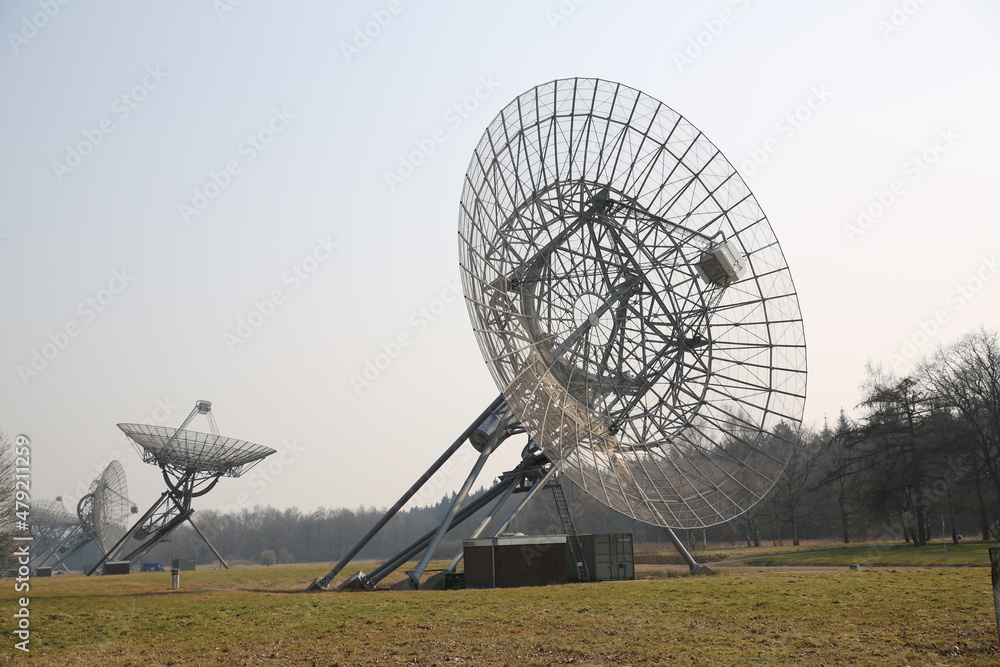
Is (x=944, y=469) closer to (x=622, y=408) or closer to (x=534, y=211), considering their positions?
(x=622, y=408)

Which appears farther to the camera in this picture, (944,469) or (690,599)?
(944,469)

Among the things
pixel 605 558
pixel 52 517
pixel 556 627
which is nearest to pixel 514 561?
pixel 605 558

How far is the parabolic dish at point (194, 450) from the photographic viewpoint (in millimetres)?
62062

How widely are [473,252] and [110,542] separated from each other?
3050 inches

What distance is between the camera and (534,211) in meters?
30.3

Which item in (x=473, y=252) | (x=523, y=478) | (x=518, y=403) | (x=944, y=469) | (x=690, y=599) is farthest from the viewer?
(x=944, y=469)

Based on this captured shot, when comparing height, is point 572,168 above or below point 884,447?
above

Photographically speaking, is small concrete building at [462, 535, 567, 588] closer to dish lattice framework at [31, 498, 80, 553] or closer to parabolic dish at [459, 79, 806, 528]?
parabolic dish at [459, 79, 806, 528]

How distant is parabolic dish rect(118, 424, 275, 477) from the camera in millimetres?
62062

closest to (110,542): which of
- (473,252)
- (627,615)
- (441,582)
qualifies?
(441,582)

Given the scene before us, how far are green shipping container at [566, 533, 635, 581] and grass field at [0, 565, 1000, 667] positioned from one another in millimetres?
4837

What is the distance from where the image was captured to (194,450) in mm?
63625

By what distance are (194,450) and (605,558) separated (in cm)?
4160

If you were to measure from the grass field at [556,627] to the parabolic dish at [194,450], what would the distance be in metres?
35.3
